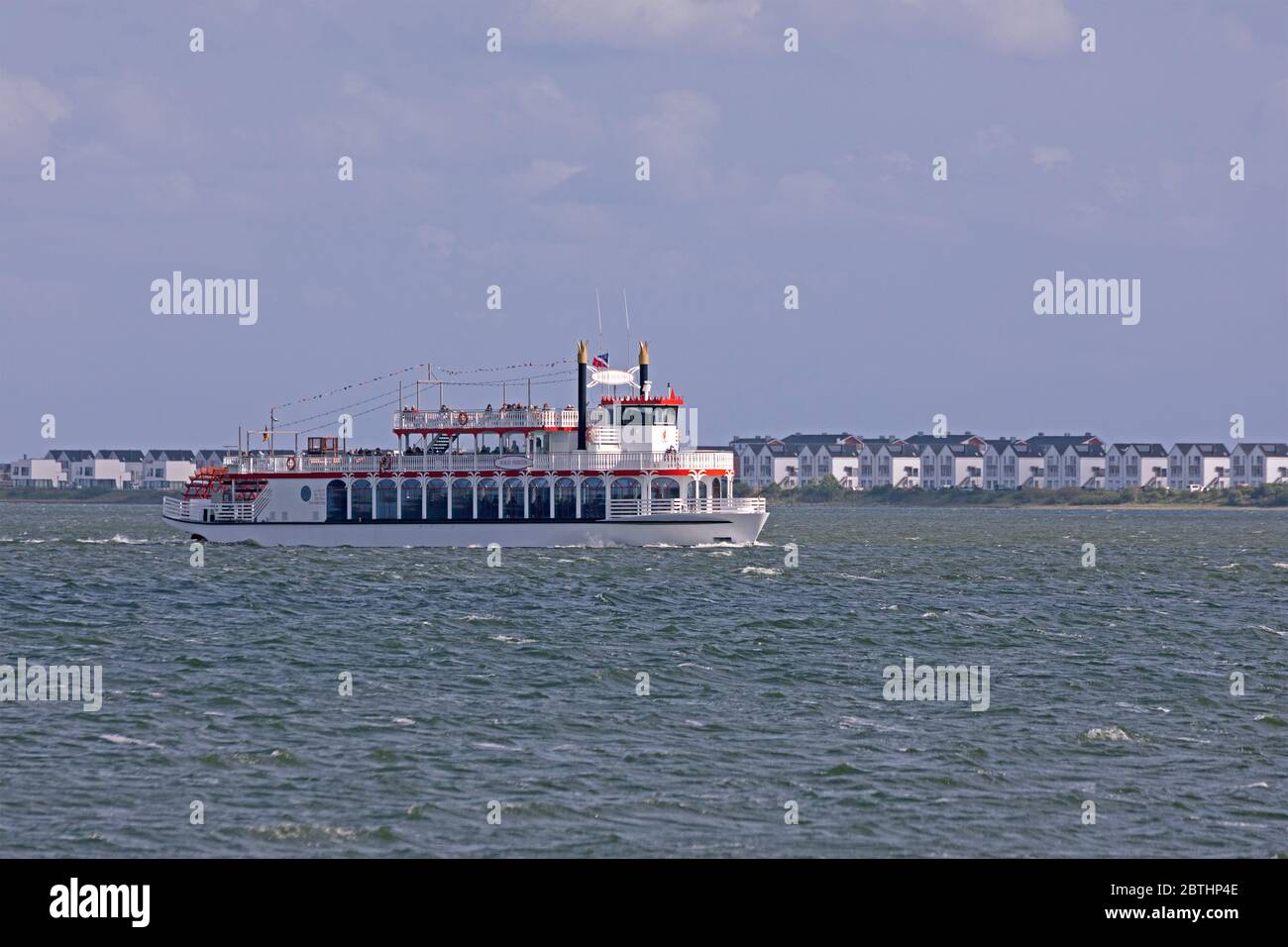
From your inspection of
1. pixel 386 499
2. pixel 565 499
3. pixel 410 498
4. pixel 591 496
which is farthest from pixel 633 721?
pixel 386 499

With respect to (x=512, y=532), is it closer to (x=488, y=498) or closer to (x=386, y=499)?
(x=488, y=498)

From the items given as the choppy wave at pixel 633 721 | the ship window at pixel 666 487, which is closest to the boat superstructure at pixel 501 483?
the ship window at pixel 666 487

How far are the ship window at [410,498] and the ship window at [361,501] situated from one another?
5.72 ft

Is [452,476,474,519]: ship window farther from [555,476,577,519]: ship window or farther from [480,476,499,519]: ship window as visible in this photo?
[555,476,577,519]: ship window

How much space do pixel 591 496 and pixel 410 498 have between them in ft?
31.1

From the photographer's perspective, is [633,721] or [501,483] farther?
[501,483]

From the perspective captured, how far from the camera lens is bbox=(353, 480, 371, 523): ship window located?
81062mm

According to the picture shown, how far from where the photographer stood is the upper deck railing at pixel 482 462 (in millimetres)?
77500

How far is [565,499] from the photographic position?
79562 millimetres

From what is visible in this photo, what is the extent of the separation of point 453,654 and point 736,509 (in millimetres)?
39787

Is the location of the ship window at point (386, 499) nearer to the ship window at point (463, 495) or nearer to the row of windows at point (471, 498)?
the row of windows at point (471, 498)

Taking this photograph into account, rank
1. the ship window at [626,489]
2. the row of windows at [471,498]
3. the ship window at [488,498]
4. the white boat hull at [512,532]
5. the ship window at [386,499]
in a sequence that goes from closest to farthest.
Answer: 1. the white boat hull at [512,532]
2. the ship window at [626,489]
3. the row of windows at [471,498]
4. the ship window at [488,498]
5. the ship window at [386,499]

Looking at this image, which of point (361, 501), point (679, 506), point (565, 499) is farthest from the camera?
point (361, 501)
